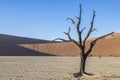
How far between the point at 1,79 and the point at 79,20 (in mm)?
7519

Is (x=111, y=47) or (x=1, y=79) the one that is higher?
(x=111, y=47)

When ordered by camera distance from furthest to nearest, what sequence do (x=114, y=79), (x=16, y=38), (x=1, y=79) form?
(x=16, y=38), (x=114, y=79), (x=1, y=79)

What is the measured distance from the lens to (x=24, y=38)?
160 m

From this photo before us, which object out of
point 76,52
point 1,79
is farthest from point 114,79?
point 76,52

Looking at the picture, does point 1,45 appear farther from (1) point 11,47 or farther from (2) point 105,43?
(2) point 105,43

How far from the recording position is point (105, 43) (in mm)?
113875

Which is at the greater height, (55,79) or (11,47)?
(11,47)

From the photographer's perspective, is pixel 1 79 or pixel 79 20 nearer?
pixel 1 79

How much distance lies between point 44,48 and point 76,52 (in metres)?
13.2

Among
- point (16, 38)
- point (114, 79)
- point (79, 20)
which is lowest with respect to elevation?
point (114, 79)

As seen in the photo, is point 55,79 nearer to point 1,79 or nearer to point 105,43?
point 1,79

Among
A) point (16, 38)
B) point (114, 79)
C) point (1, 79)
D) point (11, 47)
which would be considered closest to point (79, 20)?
point (114, 79)

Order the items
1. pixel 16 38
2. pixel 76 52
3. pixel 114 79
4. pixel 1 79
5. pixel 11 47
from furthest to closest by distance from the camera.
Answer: pixel 16 38 → pixel 11 47 → pixel 76 52 → pixel 114 79 → pixel 1 79

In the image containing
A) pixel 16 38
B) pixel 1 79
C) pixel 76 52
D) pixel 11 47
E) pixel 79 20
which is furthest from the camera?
pixel 16 38
